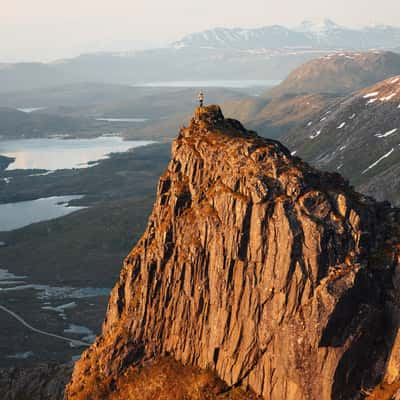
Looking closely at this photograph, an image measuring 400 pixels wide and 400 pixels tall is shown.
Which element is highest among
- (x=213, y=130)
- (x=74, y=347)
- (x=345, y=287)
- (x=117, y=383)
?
(x=213, y=130)

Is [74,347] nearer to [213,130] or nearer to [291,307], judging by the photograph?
[213,130]

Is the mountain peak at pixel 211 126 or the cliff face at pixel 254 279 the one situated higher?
the mountain peak at pixel 211 126

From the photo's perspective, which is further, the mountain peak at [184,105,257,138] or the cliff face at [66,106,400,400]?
the mountain peak at [184,105,257,138]

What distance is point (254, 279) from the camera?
288ft

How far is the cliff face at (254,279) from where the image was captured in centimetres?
8200

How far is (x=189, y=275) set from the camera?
9475 cm

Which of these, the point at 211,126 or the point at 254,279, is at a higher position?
the point at 211,126

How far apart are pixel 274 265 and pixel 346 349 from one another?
10301 mm

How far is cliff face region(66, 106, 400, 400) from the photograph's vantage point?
3228 inches

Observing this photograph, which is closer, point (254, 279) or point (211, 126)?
point (254, 279)

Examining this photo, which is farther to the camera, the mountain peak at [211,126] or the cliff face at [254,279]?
the mountain peak at [211,126]

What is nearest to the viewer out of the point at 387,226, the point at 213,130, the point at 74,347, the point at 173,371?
the point at 387,226

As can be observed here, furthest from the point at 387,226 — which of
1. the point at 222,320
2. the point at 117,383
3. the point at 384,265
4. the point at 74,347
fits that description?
the point at 74,347

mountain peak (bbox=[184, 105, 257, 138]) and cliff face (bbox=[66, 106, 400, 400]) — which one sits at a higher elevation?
mountain peak (bbox=[184, 105, 257, 138])
